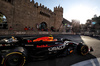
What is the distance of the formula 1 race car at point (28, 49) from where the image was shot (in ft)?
5.66

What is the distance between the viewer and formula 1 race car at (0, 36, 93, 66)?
5.66ft

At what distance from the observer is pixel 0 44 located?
5.65 ft

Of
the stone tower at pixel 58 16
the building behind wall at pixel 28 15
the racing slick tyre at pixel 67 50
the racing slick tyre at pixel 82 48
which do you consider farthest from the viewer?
the stone tower at pixel 58 16

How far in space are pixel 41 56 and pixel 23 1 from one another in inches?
517

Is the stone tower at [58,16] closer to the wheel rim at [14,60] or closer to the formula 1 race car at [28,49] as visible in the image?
the formula 1 race car at [28,49]

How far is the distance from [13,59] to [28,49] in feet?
1.80

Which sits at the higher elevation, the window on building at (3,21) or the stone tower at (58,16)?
the stone tower at (58,16)

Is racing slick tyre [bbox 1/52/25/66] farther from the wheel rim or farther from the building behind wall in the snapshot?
the building behind wall

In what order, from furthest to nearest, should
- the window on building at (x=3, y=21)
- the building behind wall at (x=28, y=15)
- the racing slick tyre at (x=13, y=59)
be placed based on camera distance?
the building behind wall at (x=28, y=15)
the window on building at (x=3, y=21)
the racing slick tyre at (x=13, y=59)

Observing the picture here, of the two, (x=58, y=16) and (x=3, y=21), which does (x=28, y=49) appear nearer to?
(x=3, y=21)

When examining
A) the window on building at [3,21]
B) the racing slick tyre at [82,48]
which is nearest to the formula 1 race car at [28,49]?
the racing slick tyre at [82,48]

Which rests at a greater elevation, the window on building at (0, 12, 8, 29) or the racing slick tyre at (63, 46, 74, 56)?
the window on building at (0, 12, 8, 29)

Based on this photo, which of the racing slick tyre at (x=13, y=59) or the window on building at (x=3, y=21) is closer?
the racing slick tyre at (x=13, y=59)

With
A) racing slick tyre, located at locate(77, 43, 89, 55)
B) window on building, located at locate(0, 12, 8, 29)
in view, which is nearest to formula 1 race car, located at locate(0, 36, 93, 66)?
racing slick tyre, located at locate(77, 43, 89, 55)
